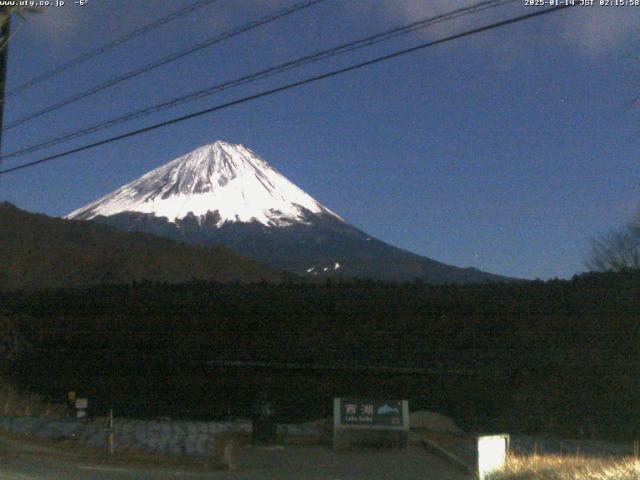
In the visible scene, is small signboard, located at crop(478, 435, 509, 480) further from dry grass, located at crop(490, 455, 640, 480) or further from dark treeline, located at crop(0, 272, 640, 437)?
dark treeline, located at crop(0, 272, 640, 437)

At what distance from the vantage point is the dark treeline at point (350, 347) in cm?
1848

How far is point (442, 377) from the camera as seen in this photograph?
19.5 meters

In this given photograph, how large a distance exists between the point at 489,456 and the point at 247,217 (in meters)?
50.7

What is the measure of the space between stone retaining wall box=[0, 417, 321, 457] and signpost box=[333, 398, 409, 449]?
5.63 ft

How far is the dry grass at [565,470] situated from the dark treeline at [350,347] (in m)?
7.21

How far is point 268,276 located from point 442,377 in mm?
16642

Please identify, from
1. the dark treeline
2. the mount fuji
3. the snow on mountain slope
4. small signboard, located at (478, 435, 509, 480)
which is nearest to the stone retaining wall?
the dark treeline

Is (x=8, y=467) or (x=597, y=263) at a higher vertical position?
(x=597, y=263)

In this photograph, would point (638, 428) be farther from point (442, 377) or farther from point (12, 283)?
point (12, 283)

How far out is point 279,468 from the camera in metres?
14.0

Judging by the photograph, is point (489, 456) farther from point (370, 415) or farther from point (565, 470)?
point (370, 415)

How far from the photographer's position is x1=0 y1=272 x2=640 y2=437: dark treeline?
60.6 feet

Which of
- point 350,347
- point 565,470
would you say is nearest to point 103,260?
point 350,347

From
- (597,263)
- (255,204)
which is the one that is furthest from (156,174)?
(597,263)
